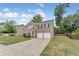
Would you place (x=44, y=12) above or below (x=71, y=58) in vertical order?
above

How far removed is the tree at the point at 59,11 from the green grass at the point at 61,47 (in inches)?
7.1

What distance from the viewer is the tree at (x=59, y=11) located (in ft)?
19.7

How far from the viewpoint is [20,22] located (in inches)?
239

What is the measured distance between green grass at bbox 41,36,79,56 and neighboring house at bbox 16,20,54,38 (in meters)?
0.09

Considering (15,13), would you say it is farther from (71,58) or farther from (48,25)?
(71,58)

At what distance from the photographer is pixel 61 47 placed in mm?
6027

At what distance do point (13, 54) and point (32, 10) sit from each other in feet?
1.63

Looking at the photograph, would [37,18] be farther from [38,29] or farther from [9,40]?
[9,40]

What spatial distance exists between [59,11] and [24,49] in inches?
21.4

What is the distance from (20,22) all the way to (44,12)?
0.27m

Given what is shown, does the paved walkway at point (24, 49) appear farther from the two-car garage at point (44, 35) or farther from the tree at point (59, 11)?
the tree at point (59, 11)

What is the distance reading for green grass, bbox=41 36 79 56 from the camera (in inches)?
236

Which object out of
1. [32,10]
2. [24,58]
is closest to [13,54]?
[24,58]

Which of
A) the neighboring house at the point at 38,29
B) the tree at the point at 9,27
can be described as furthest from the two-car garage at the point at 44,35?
the tree at the point at 9,27
